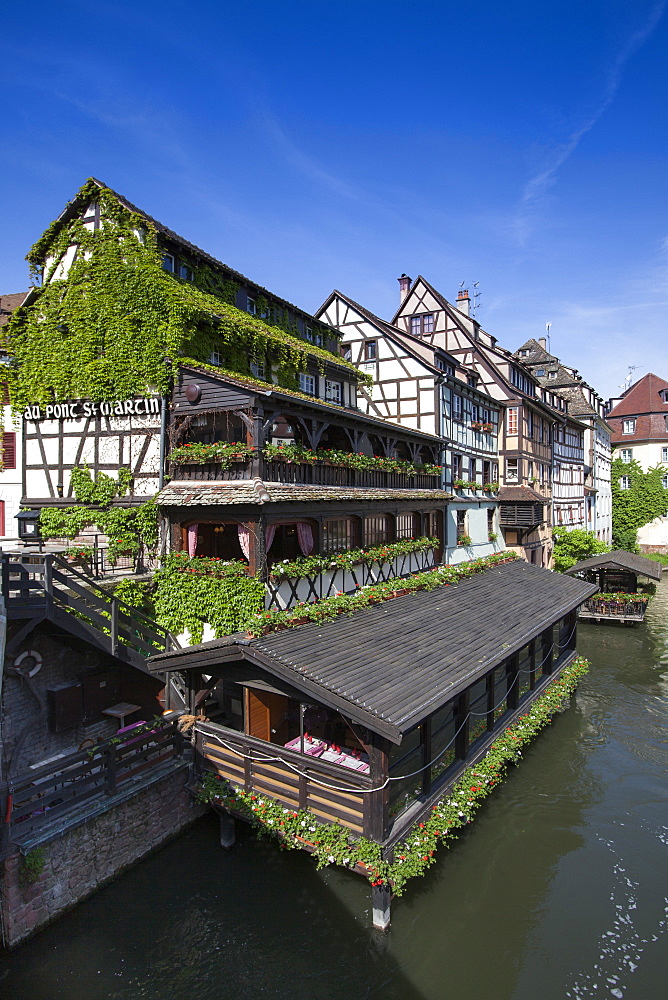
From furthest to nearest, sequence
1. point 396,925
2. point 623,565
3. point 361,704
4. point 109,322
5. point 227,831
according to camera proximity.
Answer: point 623,565, point 109,322, point 227,831, point 396,925, point 361,704

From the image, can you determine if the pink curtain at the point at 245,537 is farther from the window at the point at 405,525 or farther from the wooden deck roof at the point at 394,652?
the window at the point at 405,525

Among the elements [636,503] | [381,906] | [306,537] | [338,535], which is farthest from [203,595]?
[636,503]

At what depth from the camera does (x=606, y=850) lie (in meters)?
12.0

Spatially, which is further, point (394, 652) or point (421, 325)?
point (421, 325)

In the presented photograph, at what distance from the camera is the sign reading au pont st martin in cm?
1596

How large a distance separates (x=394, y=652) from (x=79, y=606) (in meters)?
7.11

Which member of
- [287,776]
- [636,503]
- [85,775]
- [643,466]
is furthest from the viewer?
[643,466]

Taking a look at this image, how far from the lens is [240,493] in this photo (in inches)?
520

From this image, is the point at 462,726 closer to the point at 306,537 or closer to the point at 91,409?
the point at 306,537

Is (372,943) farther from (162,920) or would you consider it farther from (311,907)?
(162,920)

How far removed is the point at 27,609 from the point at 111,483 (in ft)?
16.8

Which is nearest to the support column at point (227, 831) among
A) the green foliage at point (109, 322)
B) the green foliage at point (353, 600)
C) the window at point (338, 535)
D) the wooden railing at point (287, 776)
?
the wooden railing at point (287, 776)

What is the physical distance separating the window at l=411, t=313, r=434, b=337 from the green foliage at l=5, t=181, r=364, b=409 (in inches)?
675

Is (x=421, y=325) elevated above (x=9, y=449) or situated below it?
above
